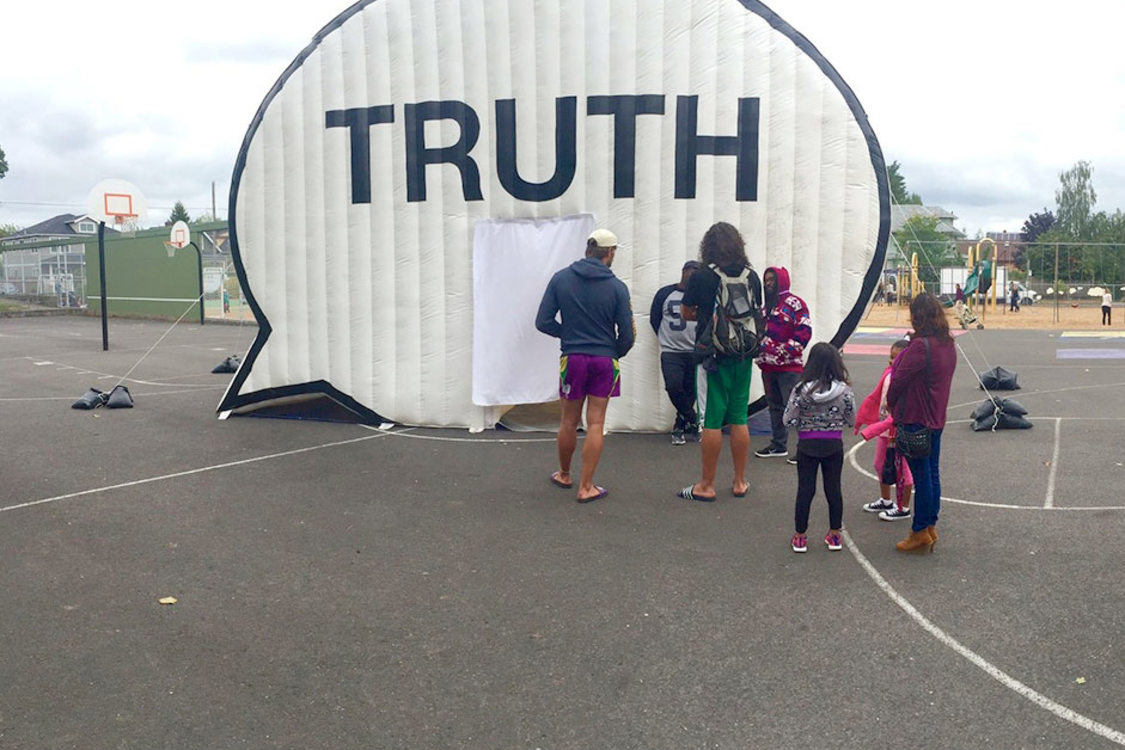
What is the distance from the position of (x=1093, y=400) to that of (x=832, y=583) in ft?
25.5

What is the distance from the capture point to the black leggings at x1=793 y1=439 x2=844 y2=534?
507 cm

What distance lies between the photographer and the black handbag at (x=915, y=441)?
4984 millimetres

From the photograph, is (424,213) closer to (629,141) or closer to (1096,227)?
(629,141)

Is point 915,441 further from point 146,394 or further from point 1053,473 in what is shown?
point 146,394

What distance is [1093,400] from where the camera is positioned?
10805 mm

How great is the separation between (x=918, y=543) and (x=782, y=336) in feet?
8.51

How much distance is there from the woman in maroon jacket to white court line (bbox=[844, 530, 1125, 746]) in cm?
50

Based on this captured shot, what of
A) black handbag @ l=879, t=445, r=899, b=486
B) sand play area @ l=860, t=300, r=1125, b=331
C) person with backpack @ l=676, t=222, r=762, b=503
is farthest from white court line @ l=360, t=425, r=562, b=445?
sand play area @ l=860, t=300, r=1125, b=331

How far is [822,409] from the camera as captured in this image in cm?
502

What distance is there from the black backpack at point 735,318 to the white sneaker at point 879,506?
4.09 feet

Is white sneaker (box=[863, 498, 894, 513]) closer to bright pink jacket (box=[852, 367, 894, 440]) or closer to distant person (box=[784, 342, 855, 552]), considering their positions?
bright pink jacket (box=[852, 367, 894, 440])

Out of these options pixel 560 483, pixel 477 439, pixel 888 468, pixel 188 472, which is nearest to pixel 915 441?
pixel 888 468

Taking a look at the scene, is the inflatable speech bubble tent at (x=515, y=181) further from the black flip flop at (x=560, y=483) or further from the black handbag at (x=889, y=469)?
the black handbag at (x=889, y=469)

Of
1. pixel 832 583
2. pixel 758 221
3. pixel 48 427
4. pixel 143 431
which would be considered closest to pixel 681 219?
pixel 758 221
